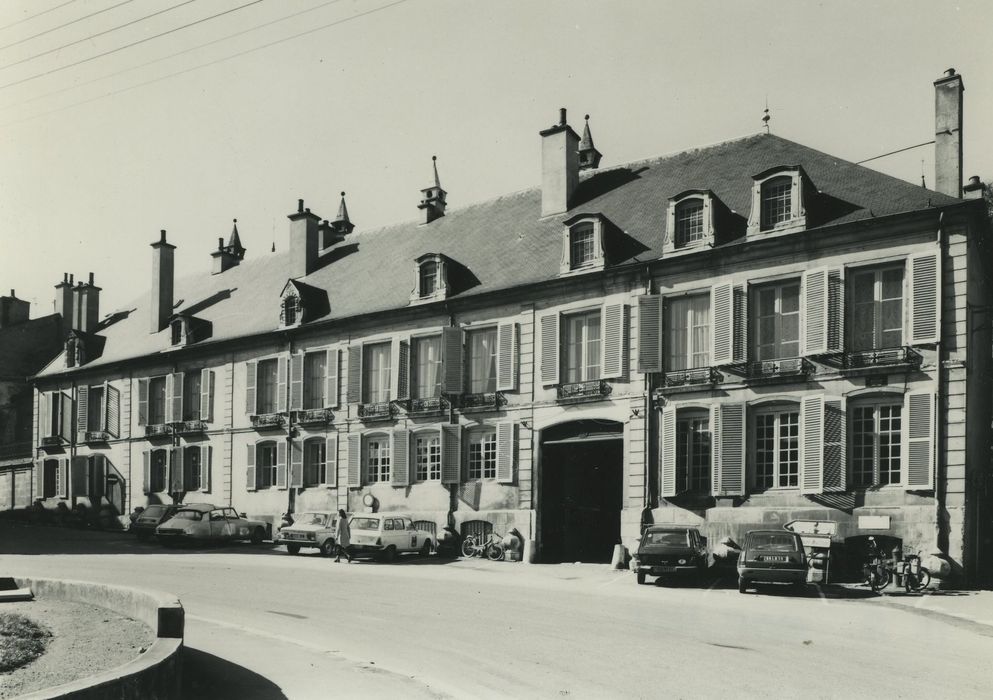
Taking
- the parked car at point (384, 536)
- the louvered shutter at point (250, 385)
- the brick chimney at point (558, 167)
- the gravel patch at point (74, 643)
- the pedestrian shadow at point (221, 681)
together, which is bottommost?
the parked car at point (384, 536)

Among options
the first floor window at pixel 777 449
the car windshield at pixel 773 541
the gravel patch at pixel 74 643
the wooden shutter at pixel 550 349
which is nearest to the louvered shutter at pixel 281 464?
the wooden shutter at pixel 550 349

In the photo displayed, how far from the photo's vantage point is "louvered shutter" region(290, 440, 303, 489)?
34.0 meters

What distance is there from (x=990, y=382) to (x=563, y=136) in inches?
594

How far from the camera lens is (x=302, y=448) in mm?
34156

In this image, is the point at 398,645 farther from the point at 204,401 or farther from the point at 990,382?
the point at 204,401

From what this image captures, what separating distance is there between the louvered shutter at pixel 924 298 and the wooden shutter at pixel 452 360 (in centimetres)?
1343

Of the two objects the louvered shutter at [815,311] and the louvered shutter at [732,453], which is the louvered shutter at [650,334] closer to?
the louvered shutter at [732,453]

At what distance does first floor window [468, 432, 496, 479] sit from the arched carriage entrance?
2.03 metres

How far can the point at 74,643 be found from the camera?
991 centimetres

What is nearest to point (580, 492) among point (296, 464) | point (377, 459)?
point (377, 459)

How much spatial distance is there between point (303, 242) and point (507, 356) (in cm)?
1450

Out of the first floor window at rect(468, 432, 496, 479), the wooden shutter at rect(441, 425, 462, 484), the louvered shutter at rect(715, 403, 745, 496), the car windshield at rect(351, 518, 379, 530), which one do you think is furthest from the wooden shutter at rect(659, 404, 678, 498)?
the car windshield at rect(351, 518, 379, 530)

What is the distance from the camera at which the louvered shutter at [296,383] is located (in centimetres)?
3438

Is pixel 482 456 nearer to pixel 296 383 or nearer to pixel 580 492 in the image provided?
pixel 580 492
